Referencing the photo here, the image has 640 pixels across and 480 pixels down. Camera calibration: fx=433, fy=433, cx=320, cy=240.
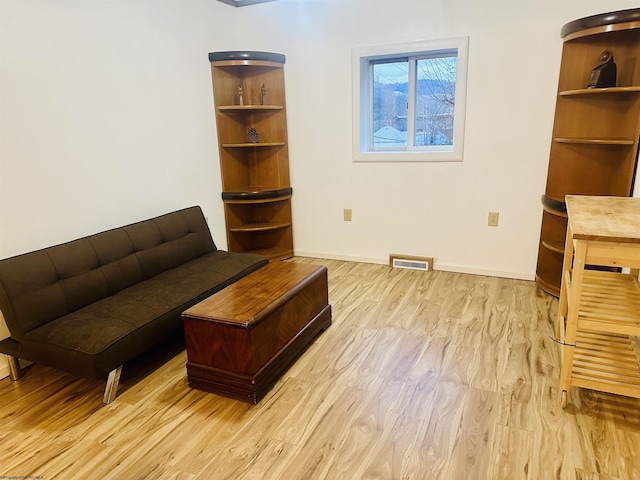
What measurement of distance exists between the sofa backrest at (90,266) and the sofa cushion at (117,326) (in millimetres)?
63

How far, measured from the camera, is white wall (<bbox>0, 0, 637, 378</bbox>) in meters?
2.42

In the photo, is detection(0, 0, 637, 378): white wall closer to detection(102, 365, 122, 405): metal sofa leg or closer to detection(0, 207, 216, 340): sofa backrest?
detection(0, 207, 216, 340): sofa backrest

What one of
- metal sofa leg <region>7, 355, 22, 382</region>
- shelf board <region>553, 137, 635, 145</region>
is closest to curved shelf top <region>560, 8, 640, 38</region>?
shelf board <region>553, 137, 635, 145</region>

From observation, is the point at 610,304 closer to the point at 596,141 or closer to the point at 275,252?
the point at 596,141

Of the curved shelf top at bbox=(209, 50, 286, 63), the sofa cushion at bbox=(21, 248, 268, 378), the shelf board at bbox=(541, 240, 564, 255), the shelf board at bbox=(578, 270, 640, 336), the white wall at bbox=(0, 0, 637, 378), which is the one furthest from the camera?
the curved shelf top at bbox=(209, 50, 286, 63)

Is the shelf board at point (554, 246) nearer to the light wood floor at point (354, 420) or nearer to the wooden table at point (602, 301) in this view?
the light wood floor at point (354, 420)

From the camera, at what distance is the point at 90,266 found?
245cm

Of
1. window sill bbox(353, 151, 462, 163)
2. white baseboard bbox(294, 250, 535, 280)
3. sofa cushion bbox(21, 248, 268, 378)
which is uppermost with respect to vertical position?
window sill bbox(353, 151, 462, 163)

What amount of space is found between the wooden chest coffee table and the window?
1.89m

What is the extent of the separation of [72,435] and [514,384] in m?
2.06

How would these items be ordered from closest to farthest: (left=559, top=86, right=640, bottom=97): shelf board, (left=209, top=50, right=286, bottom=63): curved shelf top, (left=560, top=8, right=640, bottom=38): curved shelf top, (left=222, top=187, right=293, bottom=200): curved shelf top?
(left=560, top=8, right=640, bottom=38): curved shelf top < (left=559, top=86, right=640, bottom=97): shelf board < (left=209, top=50, right=286, bottom=63): curved shelf top < (left=222, top=187, right=293, bottom=200): curved shelf top

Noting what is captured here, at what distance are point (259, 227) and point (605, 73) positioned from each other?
9.51 feet

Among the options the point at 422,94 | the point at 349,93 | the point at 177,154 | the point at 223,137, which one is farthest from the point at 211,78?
the point at 422,94

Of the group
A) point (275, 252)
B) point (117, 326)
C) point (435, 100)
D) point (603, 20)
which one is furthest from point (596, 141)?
point (117, 326)
